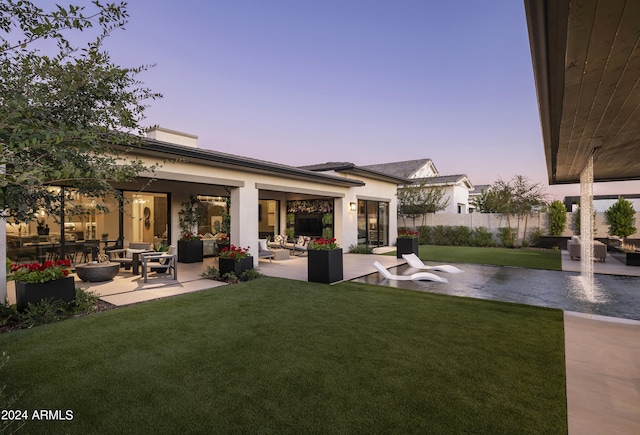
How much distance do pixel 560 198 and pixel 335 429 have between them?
22122 millimetres

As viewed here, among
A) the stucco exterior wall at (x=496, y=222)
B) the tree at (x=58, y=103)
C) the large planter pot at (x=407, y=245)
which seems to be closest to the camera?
the tree at (x=58, y=103)

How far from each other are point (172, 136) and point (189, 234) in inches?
194

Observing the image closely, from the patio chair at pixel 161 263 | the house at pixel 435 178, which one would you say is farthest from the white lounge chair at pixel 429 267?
the house at pixel 435 178

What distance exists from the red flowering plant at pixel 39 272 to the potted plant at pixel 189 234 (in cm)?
663

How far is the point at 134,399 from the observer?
3141 mm

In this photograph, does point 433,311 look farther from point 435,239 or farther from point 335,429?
point 435,239

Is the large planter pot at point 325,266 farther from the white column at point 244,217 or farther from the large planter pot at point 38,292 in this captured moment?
the large planter pot at point 38,292

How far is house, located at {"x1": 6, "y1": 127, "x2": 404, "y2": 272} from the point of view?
9.27 meters

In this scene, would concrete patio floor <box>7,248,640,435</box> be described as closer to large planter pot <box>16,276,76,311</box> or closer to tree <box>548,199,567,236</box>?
large planter pot <box>16,276,76,311</box>

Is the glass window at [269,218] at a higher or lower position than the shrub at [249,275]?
higher

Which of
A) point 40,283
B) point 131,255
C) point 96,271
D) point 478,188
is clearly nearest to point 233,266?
point 96,271

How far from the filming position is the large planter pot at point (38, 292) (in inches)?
217

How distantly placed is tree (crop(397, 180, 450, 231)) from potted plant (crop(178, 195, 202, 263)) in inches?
578

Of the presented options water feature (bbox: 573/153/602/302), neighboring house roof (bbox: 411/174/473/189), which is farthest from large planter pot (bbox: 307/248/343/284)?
neighboring house roof (bbox: 411/174/473/189)
